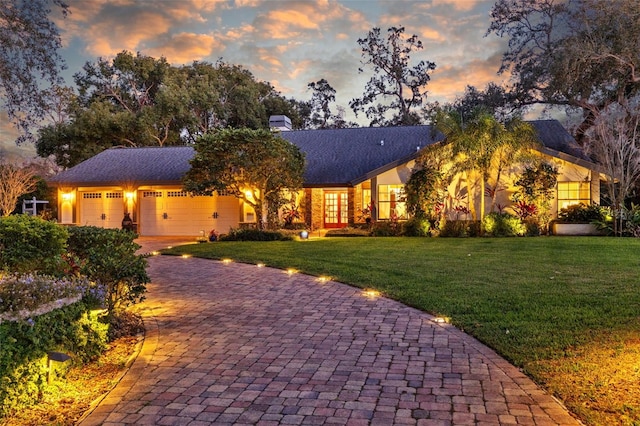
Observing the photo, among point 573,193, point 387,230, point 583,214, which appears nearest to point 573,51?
point 573,193

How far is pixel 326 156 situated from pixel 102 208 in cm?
1014

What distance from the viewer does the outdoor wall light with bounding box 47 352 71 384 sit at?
12.7 ft

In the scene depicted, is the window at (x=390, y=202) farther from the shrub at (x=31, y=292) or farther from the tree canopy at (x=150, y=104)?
the tree canopy at (x=150, y=104)

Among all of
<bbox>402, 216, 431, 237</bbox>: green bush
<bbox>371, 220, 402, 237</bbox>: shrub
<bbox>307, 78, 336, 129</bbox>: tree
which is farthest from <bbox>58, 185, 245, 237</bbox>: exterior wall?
<bbox>307, 78, 336, 129</bbox>: tree

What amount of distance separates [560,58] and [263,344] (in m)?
21.3

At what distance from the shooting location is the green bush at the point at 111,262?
5.79 metres

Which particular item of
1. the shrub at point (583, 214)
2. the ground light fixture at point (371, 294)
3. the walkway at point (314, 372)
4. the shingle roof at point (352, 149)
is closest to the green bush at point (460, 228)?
the shrub at point (583, 214)

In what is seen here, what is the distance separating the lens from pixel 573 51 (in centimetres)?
2064

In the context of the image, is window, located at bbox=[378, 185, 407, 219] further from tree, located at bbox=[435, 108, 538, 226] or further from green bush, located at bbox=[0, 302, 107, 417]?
green bush, located at bbox=[0, 302, 107, 417]

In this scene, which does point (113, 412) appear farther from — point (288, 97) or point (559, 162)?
point (288, 97)

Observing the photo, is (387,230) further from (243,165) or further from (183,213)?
(183,213)

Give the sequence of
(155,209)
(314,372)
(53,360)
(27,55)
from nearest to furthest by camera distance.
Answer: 1. (53,360)
2. (314,372)
3. (27,55)
4. (155,209)

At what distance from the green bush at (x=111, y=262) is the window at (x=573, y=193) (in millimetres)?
16264

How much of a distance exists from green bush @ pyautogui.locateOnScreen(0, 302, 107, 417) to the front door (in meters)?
17.8
